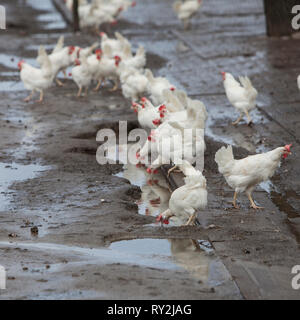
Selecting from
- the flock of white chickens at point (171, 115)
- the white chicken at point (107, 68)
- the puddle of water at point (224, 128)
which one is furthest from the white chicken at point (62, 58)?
the puddle of water at point (224, 128)

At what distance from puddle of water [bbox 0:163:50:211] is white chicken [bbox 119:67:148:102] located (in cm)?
316

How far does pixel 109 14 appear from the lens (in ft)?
66.8

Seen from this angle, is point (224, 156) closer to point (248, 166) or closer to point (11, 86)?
point (248, 166)

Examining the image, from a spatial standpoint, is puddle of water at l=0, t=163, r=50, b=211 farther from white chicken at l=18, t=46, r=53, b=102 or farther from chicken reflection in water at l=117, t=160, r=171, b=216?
white chicken at l=18, t=46, r=53, b=102

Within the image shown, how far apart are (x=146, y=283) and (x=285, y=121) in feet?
18.6

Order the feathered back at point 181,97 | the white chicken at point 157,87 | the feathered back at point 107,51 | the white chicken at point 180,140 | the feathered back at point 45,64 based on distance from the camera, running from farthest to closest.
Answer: the feathered back at point 107,51 → the feathered back at point 45,64 → the white chicken at point 157,87 → the feathered back at point 181,97 → the white chicken at point 180,140

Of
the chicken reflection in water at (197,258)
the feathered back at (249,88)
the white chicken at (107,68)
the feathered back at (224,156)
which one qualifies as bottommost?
the chicken reflection in water at (197,258)

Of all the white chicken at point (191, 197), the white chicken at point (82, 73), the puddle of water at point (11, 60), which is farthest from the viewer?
the puddle of water at point (11, 60)

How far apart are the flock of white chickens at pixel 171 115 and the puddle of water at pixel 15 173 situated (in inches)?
53.1

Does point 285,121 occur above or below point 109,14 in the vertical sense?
below

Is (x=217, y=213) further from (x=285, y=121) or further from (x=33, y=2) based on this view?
(x=33, y=2)

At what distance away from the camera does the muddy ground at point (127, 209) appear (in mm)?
5855

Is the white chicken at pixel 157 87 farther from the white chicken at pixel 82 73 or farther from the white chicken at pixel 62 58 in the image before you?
the white chicken at pixel 62 58

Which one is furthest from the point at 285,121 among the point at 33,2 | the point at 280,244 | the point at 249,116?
the point at 33,2
